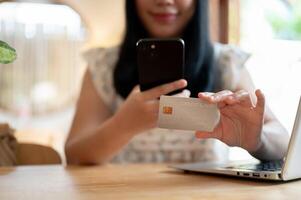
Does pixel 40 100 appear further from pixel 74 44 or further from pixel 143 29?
pixel 143 29

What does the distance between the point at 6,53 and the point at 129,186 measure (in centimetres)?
22

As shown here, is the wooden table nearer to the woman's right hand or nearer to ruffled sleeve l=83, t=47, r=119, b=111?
the woman's right hand

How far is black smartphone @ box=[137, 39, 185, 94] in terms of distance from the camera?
26.4 inches

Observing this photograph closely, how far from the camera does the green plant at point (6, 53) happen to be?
548 mm

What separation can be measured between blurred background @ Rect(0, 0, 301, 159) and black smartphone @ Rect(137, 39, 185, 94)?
0.12 meters

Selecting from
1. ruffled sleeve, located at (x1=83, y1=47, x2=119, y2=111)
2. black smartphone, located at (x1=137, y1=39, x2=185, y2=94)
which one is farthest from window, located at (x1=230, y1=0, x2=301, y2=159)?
ruffled sleeve, located at (x1=83, y1=47, x2=119, y2=111)

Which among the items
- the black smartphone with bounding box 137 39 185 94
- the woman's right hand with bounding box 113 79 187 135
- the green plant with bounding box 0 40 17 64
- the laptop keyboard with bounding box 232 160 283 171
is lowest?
the laptop keyboard with bounding box 232 160 283 171

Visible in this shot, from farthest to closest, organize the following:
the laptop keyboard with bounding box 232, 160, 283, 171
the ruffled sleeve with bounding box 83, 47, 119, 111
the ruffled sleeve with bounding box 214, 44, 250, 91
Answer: the ruffled sleeve with bounding box 83, 47, 119, 111, the ruffled sleeve with bounding box 214, 44, 250, 91, the laptop keyboard with bounding box 232, 160, 283, 171

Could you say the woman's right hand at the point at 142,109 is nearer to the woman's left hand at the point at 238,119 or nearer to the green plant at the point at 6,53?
the woman's left hand at the point at 238,119

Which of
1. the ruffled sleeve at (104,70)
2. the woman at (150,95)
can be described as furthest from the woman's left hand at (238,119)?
the ruffled sleeve at (104,70)

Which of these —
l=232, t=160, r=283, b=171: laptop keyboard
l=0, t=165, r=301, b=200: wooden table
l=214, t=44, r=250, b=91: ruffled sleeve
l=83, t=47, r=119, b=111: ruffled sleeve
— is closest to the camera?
l=0, t=165, r=301, b=200: wooden table

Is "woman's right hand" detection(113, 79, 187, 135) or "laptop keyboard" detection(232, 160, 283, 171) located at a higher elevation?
"woman's right hand" detection(113, 79, 187, 135)

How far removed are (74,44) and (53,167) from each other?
7.63 feet

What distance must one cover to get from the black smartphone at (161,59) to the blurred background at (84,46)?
122 mm
